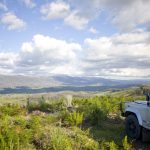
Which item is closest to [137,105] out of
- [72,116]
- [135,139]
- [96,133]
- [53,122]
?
[135,139]

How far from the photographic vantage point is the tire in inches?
491

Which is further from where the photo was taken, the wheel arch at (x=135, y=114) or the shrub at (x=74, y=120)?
Answer: the shrub at (x=74, y=120)

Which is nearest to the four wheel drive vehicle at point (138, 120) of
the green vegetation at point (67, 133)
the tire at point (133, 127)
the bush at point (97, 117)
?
the tire at point (133, 127)

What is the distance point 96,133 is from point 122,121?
3162 millimetres

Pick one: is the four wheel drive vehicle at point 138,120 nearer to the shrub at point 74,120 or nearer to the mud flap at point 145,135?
the mud flap at point 145,135

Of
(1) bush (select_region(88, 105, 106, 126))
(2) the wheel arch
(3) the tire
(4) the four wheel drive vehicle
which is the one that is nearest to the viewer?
(4) the four wheel drive vehicle

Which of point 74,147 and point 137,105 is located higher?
point 137,105

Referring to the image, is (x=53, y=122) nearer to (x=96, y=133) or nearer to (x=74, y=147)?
(x=96, y=133)

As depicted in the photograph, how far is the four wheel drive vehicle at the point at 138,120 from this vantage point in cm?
1199

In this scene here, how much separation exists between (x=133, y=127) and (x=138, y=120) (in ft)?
2.26

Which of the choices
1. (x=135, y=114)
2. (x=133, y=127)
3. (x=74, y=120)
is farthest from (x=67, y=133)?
(x=135, y=114)

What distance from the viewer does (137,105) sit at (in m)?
12.9

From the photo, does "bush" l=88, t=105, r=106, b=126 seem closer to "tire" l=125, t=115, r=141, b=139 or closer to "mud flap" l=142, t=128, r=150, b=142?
"tire" l=125, t=115, r=141, b=139

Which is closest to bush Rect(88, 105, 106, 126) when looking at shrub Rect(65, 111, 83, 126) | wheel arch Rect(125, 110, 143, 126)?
shrub Rect(65, 111, 83, 126)
